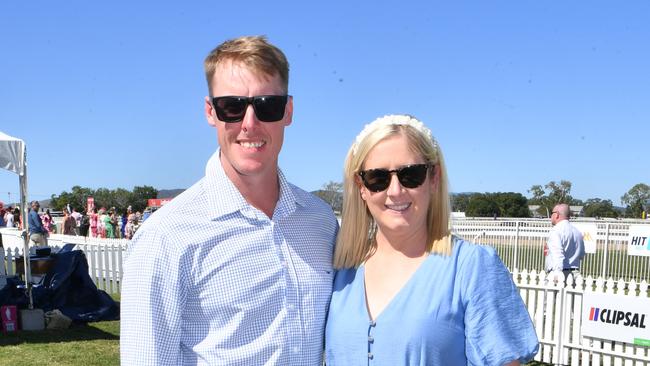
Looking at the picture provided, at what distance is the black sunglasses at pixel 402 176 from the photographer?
2.17 m

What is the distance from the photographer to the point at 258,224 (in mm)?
2096

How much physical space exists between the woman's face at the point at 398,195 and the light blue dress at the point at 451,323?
198 mm

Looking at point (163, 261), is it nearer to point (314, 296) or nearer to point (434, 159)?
point (314, 296)

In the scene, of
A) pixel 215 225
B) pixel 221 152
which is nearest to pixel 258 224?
pixel 215 225

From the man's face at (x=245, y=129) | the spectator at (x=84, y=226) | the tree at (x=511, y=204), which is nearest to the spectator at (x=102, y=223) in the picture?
the spectator at (x=84, y=226)

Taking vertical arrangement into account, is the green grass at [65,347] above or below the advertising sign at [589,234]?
below

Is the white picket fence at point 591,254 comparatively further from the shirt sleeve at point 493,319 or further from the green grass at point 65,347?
the shirt sleeve at point 493,319

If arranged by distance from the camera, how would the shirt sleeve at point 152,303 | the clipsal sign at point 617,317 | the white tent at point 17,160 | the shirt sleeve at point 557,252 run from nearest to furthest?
the shirt sleeve at point 152,303 < the clipsal sign at point 617,317 < the white tent at point 17,160 < the shirt sleeve at point 557,252

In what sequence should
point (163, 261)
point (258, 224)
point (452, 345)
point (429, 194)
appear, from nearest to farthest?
1. point (163, 261)
2. point (452, 345)
3. point (258, 224)
4. point (429, 194)

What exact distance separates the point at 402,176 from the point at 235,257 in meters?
0.68

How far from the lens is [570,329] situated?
7746 mm

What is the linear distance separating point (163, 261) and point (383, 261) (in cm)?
85

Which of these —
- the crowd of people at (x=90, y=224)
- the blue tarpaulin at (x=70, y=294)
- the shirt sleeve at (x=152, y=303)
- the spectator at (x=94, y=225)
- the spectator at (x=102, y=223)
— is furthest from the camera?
the spectator at (x=94, y=225)

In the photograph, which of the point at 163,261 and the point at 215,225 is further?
the point at 215,225
